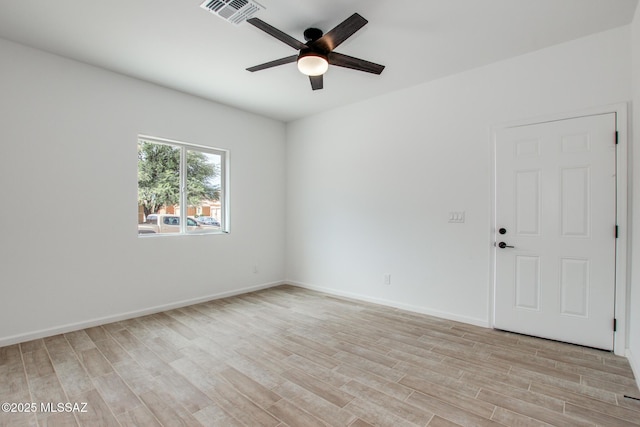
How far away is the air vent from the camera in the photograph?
2.30m

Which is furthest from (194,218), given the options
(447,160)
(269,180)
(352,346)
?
(447,160)

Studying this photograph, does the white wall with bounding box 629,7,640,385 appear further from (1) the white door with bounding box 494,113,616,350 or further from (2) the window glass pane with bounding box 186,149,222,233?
(2) the window glass pane with bounding box 186,149,222,233

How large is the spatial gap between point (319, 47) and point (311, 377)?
269 centimetres

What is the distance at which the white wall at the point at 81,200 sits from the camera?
2.93 metres

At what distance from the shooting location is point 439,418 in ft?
6.18

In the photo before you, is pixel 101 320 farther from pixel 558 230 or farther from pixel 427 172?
pixel 558 230

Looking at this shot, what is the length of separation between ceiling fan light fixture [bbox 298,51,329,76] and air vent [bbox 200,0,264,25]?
480mm

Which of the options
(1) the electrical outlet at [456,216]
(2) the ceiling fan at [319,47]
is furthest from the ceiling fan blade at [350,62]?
(1) the electrical outlet at [456,216]

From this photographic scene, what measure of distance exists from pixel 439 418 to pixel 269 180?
4248mm

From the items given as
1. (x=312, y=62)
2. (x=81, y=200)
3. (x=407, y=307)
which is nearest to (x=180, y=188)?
(x=81, y=200)

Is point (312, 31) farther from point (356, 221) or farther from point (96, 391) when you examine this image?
point (96, 391)

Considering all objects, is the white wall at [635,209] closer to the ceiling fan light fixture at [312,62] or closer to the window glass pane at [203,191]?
the ceiling fan light fixture at [312,62]

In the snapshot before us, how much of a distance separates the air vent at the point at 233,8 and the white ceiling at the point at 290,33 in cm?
10

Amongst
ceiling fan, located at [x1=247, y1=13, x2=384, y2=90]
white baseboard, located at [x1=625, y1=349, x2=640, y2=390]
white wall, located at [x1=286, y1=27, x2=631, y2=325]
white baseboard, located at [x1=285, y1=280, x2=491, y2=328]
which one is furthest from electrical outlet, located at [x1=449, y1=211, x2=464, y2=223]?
ceiling fan, located at [x1=247, y1=13, x2=384, y2=90]
